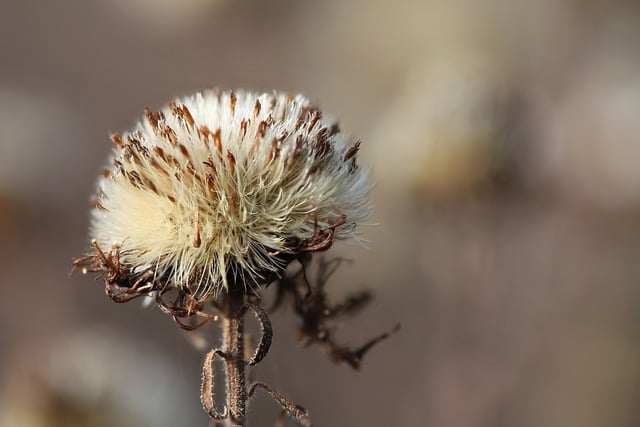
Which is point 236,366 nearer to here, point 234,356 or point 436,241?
point 234,356

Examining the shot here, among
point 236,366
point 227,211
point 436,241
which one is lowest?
point 436,241

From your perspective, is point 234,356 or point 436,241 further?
point 436,241

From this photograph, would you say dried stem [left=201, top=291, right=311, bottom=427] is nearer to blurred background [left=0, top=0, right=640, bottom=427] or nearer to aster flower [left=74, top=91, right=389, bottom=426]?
aster flower [left=74, top=91, right=389, bottom=426]

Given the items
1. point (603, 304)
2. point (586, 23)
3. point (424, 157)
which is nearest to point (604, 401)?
point (603, 304)

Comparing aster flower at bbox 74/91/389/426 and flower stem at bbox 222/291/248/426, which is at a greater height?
aster flower at bbox 74/91/389/426

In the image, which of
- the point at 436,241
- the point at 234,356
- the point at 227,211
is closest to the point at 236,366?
the point at 234,356

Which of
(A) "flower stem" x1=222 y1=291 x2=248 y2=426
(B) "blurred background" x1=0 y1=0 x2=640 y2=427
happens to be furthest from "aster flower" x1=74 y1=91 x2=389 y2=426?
(B) "blurred background" x1=0 y1=0 x2=640 y2=427

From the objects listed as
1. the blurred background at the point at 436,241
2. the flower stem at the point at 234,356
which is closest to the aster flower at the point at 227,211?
the flower stem at the point at 234,356
